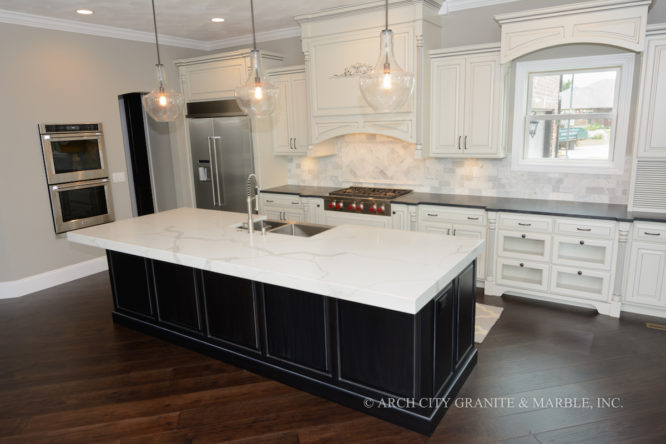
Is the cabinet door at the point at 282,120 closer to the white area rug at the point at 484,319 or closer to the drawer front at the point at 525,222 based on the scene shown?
the drawer front at the point at 525,222

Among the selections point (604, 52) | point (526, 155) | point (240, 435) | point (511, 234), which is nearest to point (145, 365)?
point (240, 435)

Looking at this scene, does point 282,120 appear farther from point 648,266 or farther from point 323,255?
point 648,266

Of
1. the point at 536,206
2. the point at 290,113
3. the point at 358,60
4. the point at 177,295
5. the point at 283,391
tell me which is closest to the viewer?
the point at 283,391

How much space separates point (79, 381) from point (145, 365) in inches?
17.4

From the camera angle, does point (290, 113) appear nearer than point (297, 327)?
No

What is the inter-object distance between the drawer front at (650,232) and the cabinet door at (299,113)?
3.62 meters

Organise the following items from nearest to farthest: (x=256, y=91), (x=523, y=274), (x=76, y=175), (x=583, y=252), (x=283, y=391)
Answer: (x=283, y=391) < (x=256, y=91) < (x=583, y=252) < (x=523, y=274) < (x=76, y=175)

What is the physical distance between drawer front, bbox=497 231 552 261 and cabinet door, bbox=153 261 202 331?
286 centimetres

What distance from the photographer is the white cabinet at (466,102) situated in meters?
4.41

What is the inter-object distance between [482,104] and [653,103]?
4.64 ft

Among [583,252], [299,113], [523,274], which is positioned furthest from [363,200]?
[583,252]

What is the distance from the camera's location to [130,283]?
3918mm

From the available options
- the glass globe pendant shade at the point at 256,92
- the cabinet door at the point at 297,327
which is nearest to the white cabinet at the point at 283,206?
the glass globe pendant shade at the point at 256,92

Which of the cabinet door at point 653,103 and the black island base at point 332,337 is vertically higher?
the cabinet door at point 653,103
